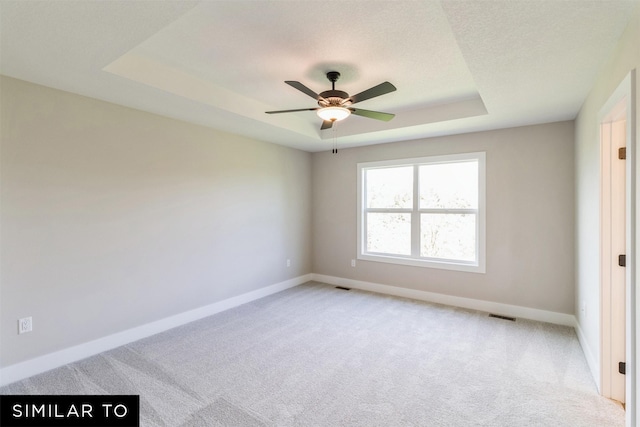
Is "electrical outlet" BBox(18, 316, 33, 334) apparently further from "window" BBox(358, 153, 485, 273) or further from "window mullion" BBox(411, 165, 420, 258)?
"window mullion" BBox(411, 165, 420, 258)

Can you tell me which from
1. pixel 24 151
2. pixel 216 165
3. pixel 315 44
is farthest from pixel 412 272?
pixel 24 151

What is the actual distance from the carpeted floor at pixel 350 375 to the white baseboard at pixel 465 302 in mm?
160

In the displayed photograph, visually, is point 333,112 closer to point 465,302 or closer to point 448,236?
point 448,236

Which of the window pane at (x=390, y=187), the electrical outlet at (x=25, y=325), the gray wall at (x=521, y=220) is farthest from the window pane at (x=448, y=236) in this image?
the electrical outlet at (x=25, y=325)

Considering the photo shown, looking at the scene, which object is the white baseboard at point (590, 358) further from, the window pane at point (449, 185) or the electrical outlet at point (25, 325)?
the electrical outlet at point (25, 325)

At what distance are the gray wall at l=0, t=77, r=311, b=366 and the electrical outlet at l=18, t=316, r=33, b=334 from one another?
0.05 m

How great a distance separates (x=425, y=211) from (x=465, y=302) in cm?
137

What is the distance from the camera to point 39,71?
7.69ft

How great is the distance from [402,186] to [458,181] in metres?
0.83

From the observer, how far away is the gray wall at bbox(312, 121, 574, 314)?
11.8 ft

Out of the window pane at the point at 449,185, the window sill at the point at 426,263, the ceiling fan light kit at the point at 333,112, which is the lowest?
the window sill at the point at 426,263

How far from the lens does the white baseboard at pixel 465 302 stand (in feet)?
12.0

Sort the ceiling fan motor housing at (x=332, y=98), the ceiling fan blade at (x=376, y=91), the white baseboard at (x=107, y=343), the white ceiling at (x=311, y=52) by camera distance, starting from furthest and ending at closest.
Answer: the ceiling fan motor housing at (x=332, y=98), the white baseboard at (x=107, y=343), the ceiling fan blade at (x=376, y=91), the white ceiling at (x=311, y=52)

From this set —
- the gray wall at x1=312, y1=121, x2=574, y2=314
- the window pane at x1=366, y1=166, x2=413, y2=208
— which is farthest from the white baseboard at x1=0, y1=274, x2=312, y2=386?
the gray wall at x1=312, y1=121, x2=574, y2=314
